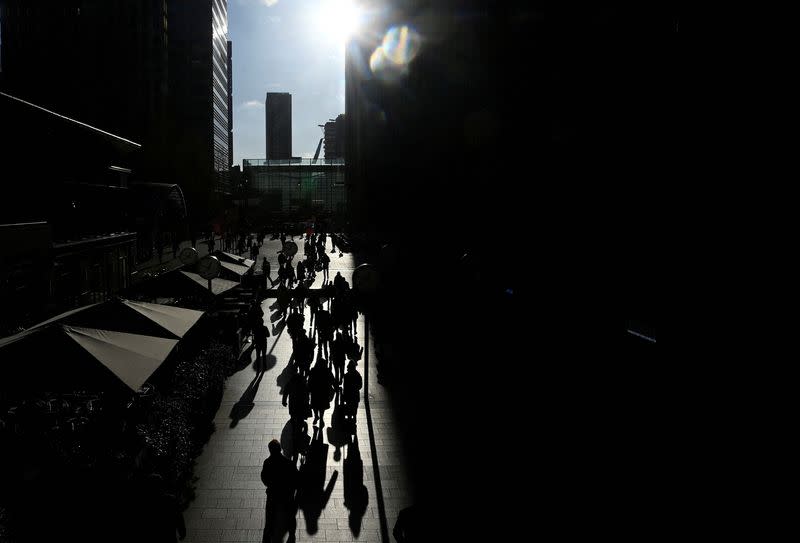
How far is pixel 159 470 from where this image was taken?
22.9 feet

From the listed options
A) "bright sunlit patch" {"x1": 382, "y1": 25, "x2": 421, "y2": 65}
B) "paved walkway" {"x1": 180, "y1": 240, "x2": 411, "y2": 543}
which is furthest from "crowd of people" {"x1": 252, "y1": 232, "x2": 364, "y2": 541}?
"bright sunlit patch" {"x1": 382, "y1": 25, "x2": 421, "y2": 65}

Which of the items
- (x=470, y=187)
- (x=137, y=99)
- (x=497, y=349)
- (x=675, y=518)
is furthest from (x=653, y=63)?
(x=137, y=99)

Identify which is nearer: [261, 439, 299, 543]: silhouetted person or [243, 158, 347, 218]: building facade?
[261, 439, 299, 543]: silhouetted person

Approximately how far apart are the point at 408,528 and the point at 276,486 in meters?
2.01

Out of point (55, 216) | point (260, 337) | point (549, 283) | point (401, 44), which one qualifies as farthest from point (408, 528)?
point (401, 44)

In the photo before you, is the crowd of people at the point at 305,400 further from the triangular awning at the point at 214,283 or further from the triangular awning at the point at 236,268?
the triangular awning at the point at 236,268

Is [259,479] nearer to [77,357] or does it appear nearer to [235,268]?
[77,357]

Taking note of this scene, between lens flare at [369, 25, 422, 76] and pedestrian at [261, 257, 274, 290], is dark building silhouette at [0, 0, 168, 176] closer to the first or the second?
lens flare at [369, 25, 422, 76]

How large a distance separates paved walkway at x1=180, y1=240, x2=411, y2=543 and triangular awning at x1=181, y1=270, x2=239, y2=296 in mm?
4443

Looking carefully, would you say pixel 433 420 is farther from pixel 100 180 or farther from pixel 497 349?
pixel 100 180

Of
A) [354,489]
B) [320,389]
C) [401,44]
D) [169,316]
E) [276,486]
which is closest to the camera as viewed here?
[276,486]

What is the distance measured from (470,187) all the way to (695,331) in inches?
490

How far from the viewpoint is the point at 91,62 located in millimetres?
66688

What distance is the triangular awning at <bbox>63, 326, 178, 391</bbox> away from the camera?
773 cm
